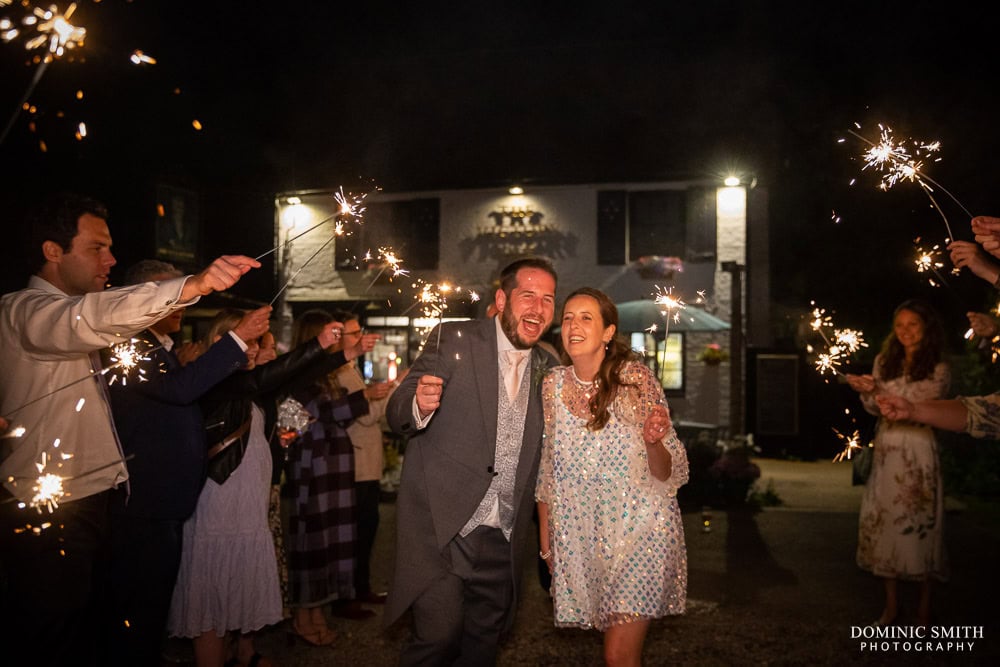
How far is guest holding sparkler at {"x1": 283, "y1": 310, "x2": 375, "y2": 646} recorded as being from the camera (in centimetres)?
501

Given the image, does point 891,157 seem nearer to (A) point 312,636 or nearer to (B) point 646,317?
A: (A) point 312,636

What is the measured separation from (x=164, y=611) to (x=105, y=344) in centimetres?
151

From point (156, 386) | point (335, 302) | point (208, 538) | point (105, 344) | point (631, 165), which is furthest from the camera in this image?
point (335, 302)

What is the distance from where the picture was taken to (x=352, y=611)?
17.9 feet

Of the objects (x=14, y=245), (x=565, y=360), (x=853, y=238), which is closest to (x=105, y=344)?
(x=565, y=360)

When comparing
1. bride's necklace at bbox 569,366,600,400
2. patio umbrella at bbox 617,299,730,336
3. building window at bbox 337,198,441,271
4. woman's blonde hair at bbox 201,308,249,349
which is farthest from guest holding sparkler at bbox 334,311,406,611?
building window at bbox 337,198,441,271

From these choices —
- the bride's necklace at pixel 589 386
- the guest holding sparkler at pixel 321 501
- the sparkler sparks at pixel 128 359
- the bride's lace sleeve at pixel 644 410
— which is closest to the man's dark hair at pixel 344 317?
the guest holding sparkler at pixel 321 501

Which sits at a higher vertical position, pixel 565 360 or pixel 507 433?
pixel 565 360

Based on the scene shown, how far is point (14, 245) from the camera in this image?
7824 mm

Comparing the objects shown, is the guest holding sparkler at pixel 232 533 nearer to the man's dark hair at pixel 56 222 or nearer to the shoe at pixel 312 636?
the shoe at pixel 312 636

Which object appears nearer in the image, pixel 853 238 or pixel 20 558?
pixel 20 558

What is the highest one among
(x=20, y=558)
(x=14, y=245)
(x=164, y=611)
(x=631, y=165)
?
(x=631, y=165)

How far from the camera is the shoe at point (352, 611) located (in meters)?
5.42

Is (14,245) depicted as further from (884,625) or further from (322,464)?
(884,625)
